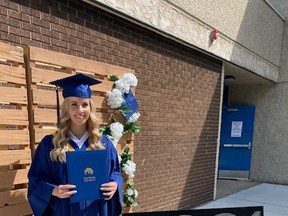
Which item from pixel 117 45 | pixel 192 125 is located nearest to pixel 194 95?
pixel 192 125

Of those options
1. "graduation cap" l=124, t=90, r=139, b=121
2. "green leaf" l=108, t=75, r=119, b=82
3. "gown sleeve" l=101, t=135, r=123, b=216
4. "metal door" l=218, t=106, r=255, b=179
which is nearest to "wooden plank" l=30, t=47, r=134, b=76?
"green leaf" l=108, t=75, r=119, b=82

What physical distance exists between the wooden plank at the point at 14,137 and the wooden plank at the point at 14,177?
0.79 ft

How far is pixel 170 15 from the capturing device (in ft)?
15.6

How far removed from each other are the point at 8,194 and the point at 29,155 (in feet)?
1.16

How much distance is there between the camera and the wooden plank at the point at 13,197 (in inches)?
100

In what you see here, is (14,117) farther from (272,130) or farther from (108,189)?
(272,130)

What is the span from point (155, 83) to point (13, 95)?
A: 100 inches

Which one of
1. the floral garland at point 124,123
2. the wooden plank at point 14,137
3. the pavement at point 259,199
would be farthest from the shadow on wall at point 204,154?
the wooden plank at point 14,137

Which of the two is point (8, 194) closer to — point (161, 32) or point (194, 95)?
point (161, 32)

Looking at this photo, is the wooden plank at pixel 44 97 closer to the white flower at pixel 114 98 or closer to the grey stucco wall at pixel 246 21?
the white flower at pixel 114 98

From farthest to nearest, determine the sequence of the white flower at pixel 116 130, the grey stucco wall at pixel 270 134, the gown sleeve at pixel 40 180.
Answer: the grey stucco wall at pixel 270 134 < the white flower at pixel 116 130 < the gown sleeve at pixel 40 180

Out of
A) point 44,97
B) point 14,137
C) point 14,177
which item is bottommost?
point 14,177

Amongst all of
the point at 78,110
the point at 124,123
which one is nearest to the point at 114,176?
the point at 78,110

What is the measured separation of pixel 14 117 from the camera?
2.65 m
